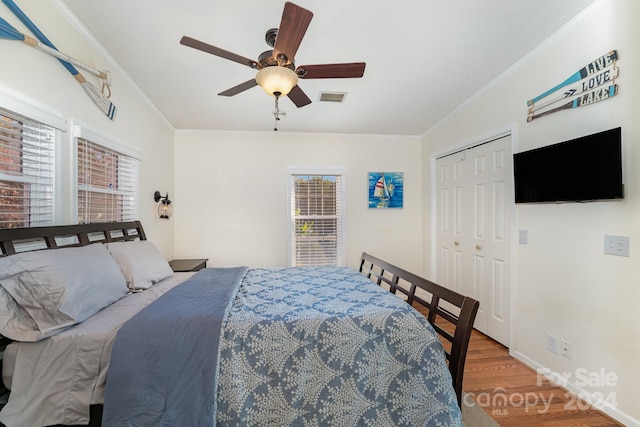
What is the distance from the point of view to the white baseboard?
1.53 metres

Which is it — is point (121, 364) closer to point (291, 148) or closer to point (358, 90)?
point (358, 90)

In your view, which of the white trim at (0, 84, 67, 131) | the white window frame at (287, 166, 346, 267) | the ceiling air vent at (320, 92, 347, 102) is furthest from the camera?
the white window frame at (287, 166, 346, 267)

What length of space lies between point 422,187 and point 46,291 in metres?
4.17

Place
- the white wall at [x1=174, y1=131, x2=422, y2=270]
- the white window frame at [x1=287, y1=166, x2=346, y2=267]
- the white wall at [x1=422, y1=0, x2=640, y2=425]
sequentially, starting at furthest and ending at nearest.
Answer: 1. the white window frame at [x1=287, y1=166, x2=346, y2=267]
2. the white wall at [x1=174, y1=131, x2=422, y2=270]
3. the white wall at [x1=422, y1=0, x2=640, y2=425]

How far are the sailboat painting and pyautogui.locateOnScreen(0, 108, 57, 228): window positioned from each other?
3486mm

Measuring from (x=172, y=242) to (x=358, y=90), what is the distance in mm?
3199

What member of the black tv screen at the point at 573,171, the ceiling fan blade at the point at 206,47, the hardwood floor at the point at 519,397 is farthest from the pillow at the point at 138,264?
the black tv screen at the point at 573,171

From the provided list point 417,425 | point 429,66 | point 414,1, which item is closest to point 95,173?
point 414,1

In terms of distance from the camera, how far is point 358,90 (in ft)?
8.62

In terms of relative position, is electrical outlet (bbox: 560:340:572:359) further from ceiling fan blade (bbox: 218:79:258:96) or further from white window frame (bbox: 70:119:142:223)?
white window frame (bbox: 70:119:142:223)

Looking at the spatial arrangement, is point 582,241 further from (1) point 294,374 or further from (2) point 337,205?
(2) point 337,205

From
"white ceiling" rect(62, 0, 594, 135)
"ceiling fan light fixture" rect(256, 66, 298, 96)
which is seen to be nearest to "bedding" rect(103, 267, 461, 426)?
"ceiling fan light fixture" rect(256, 66, 298, 96)

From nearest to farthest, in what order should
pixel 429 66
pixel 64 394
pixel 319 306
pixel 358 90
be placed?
1. pixel 64 394
2. pixel 319 306
3. pixel 429 66
4. pixel 358 90

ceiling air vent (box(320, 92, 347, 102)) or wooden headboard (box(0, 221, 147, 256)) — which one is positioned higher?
ceiling air vent (box(320, 92, 347, 102))
